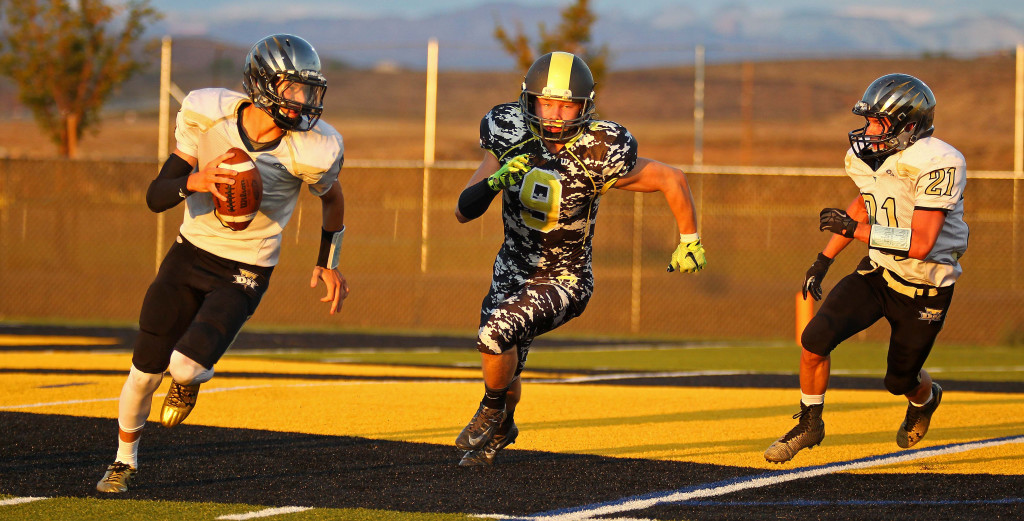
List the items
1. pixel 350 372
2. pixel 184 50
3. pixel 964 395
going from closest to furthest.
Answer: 1. pixel 964 395
2. pixel 350 372
3. pixel 184 50

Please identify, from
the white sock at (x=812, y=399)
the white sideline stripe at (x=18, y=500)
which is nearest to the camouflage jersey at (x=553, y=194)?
the white sock at (x=812, y=399)

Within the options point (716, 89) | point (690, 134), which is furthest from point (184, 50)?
point (690, 134)

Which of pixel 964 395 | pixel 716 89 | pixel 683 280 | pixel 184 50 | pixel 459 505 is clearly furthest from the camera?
pixel 184 50

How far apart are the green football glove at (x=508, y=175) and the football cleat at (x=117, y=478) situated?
213cm

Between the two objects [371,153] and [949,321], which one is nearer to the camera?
[949,321]

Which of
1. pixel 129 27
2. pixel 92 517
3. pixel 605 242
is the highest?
pixel 129 27

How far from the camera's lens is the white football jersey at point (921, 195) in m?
6.27

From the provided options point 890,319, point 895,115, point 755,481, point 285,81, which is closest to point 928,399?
point 890,319

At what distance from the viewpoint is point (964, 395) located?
31.6 feet

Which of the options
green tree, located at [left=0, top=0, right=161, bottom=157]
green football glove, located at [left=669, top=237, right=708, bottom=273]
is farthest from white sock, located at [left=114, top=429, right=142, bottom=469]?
green tree, located at [left=0, top=0, right=161, bottom=157]

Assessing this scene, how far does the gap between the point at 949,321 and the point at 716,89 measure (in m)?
56.1

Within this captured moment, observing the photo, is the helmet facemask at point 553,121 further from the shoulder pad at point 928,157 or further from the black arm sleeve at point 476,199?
the shoulder pad at point 928,157

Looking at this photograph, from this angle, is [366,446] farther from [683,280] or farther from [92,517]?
[683,280]

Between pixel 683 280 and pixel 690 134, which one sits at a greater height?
pixel 690 134
